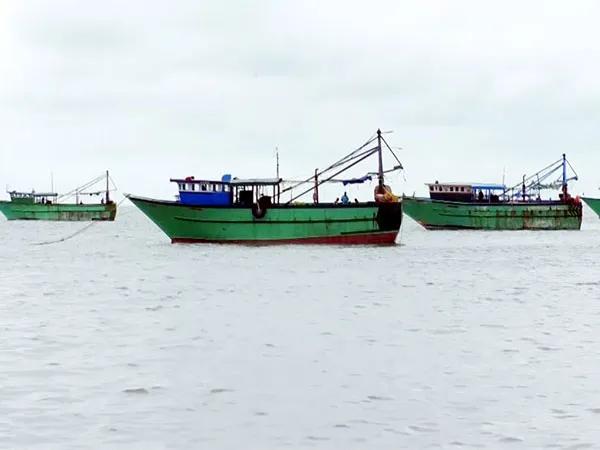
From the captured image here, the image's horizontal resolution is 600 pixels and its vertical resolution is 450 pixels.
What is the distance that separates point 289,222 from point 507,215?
3572 centimetres

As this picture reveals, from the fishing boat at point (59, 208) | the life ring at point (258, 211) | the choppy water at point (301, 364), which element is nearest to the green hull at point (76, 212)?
the fishing boat at point (59, 208)

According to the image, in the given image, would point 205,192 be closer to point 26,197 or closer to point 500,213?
point 500,213

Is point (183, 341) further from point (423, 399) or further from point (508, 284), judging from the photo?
point (508, 284)

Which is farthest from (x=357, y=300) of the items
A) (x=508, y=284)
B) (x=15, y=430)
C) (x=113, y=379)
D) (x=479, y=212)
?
(x=479, y=212)

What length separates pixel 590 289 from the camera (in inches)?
1304

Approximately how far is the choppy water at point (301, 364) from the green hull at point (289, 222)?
1802 cm

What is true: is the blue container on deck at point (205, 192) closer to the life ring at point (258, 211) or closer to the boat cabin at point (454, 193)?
the life ring at point (258, 211)

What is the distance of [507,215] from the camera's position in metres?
86.4

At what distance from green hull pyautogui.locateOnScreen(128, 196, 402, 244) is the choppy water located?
18.0m

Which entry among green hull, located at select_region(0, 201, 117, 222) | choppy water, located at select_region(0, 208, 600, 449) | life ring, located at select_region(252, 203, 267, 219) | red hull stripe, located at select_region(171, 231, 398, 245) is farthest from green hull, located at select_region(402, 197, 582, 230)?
green hull, located at select_region(0, 201, 117, 222)

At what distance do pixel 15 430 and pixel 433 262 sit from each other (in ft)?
133

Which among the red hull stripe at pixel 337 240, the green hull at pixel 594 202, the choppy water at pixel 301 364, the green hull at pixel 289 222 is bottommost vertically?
the choppy water at pixel 301 364

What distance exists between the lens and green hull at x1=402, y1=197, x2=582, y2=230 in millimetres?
85938

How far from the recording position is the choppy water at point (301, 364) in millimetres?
12133
